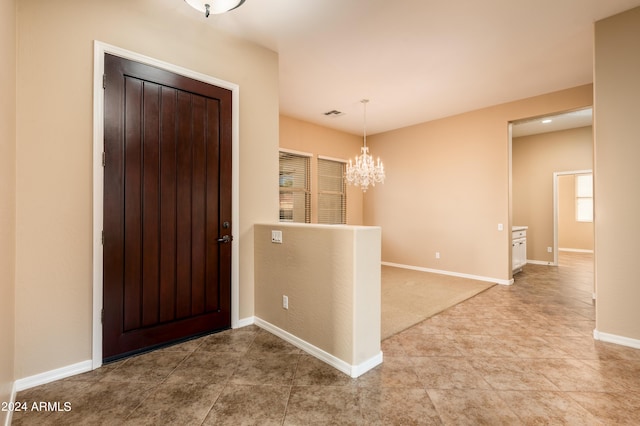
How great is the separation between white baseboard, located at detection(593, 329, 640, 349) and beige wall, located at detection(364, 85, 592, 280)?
2.15 metres

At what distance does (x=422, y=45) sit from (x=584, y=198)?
8253mm

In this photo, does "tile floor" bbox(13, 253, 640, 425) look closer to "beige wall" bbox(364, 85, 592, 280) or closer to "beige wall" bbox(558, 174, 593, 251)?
"beige wall" bbox(364, 85, 592, 280)

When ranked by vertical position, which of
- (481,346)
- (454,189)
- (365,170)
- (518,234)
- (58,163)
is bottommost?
(481,346)

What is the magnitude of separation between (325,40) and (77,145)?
7.98 feet

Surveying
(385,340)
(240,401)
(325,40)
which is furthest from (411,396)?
(325,40)

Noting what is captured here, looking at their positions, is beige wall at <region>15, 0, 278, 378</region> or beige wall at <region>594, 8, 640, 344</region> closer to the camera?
beige wall at <region>15, 0, 278, 378</region>

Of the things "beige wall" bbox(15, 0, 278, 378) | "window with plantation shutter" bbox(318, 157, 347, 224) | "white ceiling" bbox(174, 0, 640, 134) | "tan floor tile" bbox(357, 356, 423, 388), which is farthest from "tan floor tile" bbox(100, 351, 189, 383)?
"window with plantation shutter" bbox(318, 157, 347, 224)

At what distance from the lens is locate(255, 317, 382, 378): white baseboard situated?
2.09 meters

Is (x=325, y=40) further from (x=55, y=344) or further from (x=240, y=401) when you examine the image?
(x=55, y=344)

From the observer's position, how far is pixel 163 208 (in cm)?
247

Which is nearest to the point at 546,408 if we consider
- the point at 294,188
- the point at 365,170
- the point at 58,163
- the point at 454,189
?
the point at 58,163

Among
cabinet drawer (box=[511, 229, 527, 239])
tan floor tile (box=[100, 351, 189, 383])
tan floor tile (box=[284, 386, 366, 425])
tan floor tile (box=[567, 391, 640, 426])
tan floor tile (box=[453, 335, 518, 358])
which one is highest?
cabinet drawer (box=[511, 229, 527, 239])

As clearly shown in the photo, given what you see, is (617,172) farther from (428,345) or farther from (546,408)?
(428,345)

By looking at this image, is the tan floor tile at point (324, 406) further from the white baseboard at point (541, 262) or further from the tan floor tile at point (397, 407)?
the white baseboard at point (541, 262)
